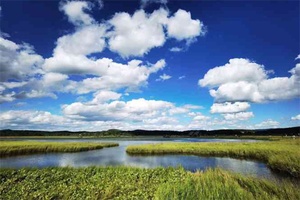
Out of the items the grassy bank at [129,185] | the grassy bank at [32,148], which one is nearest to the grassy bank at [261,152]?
the grassy bank at [129,185]

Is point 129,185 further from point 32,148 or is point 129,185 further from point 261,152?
point 32,148

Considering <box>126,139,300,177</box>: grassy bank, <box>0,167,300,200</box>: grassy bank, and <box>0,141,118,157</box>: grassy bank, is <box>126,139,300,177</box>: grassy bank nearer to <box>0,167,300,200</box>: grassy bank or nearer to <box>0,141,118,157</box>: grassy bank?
<box>0,167,300,200</box>: grassy bank

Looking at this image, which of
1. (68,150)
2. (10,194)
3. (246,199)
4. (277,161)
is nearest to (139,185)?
(246,199)

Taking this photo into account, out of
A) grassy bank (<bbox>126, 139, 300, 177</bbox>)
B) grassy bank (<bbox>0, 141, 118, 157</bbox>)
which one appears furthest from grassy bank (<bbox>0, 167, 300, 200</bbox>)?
grassy bank (<bbox>0, 141, 118, 157</bbox>)

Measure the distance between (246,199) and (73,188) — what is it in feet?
24.8

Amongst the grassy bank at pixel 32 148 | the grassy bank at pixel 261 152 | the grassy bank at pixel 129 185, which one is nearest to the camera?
the grassy bank at pixel 129 185

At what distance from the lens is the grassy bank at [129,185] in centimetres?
1030

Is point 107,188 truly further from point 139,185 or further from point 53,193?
point 53,193

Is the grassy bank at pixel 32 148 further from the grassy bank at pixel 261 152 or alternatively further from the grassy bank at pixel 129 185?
the grassy bank at pixel 129 185

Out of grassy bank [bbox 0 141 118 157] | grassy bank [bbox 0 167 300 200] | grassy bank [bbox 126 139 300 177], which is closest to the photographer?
grassy bank [bbox 0 167 300 200]

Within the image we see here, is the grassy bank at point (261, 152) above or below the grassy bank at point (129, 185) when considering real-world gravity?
above

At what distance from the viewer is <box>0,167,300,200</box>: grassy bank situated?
10.3 m

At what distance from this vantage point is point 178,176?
13.7m

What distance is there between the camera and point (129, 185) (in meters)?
12.3
